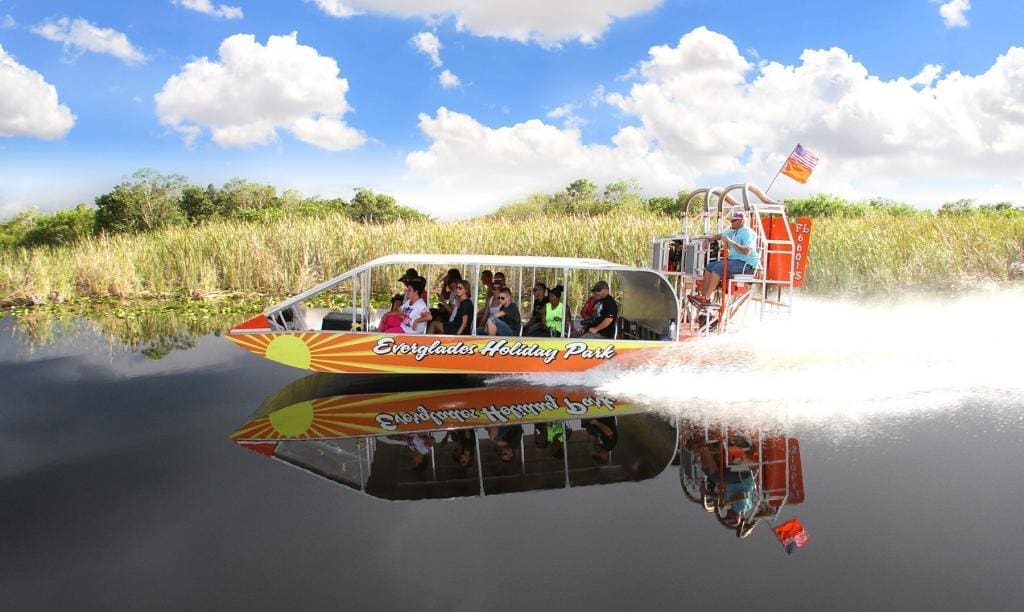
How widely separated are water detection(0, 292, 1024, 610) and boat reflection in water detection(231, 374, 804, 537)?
236 millimetres

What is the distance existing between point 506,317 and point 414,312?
1.50 m

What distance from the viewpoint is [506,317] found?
1155 cm

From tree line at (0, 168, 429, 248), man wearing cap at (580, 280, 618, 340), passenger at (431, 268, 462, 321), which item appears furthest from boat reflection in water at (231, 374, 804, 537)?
tree line at (0, 168, 429, 248)

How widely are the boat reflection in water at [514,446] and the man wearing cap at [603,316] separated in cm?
114

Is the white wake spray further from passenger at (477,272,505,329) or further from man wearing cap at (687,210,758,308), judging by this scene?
passenger at (477,272,505,329)

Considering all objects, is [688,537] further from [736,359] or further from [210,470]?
Result: [736,359]

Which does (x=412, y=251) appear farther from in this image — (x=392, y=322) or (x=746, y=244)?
(x=746, y=244)

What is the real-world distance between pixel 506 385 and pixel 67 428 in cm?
606

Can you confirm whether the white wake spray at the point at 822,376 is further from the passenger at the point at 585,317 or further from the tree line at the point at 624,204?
the tree line at the point at 624,204

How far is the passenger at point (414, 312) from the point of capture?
1109 cm

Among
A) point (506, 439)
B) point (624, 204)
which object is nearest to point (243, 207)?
point (624, 204)

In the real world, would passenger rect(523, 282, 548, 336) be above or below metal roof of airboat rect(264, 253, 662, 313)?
below

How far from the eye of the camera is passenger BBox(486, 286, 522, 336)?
1123cm

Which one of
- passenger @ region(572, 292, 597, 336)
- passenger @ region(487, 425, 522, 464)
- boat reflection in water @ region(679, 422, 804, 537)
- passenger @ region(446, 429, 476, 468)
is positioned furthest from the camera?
passenger @ region(572, 292, 597, 336)
